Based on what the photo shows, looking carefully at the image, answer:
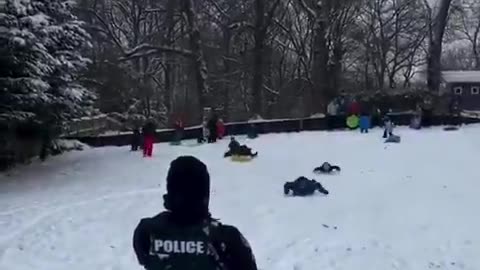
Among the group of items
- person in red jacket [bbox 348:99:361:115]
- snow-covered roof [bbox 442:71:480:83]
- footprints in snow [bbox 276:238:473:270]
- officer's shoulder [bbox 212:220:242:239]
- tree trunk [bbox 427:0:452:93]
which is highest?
tree trunk [bbox 427:0:452:93]

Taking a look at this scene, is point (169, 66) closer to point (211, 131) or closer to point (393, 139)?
point (211, 131)

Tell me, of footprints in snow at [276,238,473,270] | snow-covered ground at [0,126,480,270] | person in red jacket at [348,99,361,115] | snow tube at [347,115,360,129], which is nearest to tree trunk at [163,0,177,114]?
person in red jacket at [348,99,361,115]

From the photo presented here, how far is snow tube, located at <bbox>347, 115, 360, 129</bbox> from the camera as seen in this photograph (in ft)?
103

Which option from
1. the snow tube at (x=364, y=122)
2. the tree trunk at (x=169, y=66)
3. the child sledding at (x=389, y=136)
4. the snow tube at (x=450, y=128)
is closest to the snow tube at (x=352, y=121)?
the snow tube at (x=364, y=122)

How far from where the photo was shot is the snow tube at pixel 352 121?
31484 millimetres

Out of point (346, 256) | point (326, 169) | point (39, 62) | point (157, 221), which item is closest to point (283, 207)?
point (346, 256)

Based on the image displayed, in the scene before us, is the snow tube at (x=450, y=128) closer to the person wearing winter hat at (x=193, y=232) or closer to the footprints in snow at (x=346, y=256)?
Result: the footprints in snow at (x=346, y=256)

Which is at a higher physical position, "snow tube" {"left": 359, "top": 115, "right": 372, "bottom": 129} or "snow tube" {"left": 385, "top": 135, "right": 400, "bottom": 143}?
"snow tube" {"left": 359, "top": 115, "right": 372, "bottom": 129}

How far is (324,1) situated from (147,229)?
42.1m

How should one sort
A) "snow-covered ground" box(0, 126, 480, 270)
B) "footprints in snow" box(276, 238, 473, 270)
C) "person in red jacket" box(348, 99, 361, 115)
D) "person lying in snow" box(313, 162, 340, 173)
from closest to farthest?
"footprints in snow" box(276, 238, 473, 270) → "snow-covered ground" box(0, 126, 480, 270) → "person lying in snow" box(313, 162, 340, 173) → "person in red jacket" box(348, 99, 361, 115)

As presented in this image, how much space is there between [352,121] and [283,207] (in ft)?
55.1

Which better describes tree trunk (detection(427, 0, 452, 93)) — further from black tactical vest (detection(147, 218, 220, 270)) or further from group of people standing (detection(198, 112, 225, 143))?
black tactical vest (detection(147, 218, 220, 270))

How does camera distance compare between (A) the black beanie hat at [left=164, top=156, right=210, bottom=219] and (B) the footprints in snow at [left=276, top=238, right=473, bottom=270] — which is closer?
(A) the black beanie hat at [left=164, top=156, right=210, bottom=219]

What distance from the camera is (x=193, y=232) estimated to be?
3680 mm
